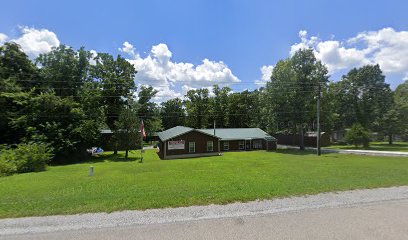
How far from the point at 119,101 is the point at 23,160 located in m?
20.1

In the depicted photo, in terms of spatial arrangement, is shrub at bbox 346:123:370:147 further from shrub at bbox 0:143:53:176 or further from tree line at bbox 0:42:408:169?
shrub at bbox 0:143:53:176

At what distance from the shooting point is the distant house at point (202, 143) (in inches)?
1160

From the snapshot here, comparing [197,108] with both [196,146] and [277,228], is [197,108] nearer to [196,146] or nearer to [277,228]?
[196,146]

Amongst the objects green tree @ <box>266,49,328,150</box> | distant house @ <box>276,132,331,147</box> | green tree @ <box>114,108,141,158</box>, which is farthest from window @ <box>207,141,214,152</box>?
distant house @ <box>276,132,331,147</box>

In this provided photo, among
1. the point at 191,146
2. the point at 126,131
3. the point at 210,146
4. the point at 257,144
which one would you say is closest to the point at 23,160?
the point at 126,131

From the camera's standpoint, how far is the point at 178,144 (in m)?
29.8

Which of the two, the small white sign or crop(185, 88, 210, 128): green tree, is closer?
the small white sign

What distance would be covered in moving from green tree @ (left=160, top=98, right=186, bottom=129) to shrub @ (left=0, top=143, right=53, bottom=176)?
46.2m

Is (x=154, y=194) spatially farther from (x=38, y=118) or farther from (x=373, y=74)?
(x=373, y=74)

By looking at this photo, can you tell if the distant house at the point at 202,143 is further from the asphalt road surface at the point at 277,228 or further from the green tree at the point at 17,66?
the asphalt road surface at the point at 277,228

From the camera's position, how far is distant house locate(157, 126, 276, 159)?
29.5m

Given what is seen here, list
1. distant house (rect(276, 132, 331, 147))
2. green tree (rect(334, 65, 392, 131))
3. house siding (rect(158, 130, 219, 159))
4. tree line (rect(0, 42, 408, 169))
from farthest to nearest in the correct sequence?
distant house (rect(276, 132, 331, 147)) < green tree (rect(334, 65, 392, 131)) < house siding (rect(158, 130, 219, 159)) < tree line (rect(0, 42, 408, 169))

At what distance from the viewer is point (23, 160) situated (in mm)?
16766

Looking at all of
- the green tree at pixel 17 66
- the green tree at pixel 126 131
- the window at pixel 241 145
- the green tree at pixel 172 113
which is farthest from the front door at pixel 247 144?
the green tree at pixel 17 66
